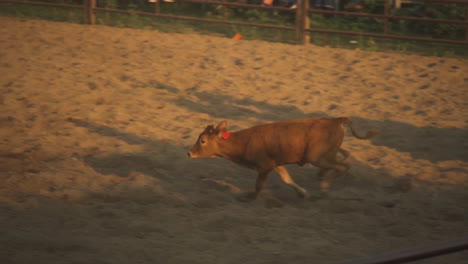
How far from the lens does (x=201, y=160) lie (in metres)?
6.29

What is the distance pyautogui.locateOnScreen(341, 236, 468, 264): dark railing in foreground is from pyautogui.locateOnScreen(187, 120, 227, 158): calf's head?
3787 mm

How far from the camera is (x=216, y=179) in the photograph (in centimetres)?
579

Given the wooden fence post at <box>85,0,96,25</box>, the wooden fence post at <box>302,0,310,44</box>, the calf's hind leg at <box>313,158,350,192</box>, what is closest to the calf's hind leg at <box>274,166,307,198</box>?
the calf's hind leg at <box>313,158,350,192</box>

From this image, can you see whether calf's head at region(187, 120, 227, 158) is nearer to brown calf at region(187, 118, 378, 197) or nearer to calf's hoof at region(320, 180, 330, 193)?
brown calf at region(187, 118, 378, 197)

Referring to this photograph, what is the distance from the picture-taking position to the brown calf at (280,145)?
528 centimetres

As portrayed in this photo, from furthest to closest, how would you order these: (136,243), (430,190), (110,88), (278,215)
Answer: (110,88) < (430,190) < (278,215) < (136,243)

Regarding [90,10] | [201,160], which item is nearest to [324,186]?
[201,160]

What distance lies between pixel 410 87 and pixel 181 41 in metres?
4.37

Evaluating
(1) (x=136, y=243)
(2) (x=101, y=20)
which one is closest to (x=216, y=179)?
(1) (x=136, y=243)

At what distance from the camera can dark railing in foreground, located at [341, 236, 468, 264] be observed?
1.67 metres

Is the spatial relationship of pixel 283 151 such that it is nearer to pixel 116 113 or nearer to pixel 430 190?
pixel 430 190

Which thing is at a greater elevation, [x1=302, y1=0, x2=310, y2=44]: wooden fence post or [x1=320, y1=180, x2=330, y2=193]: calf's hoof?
[x1=302, y1=0, x2=310, y2=44]: wooden fence post

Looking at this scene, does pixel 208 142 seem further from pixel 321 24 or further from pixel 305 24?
pixel 321 24

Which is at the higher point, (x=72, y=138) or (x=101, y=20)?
(x=101, y=20)
